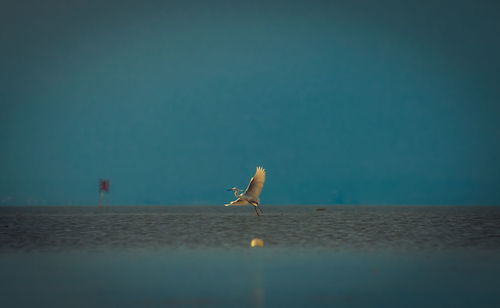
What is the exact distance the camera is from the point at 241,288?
16.4 m

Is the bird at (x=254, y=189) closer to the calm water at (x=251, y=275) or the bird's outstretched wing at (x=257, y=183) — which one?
the bird's outstretched wing at (x=257, y=183)

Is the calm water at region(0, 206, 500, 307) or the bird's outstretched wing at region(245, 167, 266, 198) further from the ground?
the bird's outstretched wing at region(245, 167, 266, 198)

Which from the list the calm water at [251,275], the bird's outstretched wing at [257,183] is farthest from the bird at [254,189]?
the calm water at [251,275]

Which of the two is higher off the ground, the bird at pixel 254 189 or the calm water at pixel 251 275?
the bird at pixel 254 189

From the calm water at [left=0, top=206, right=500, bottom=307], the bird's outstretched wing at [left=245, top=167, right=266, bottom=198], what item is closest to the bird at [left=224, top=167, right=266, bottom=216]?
the bird's outstretched wing at [left=245, top=167, right=266, bottom=198]

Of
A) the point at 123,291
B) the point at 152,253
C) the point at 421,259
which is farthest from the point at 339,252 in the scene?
the point at 123,291

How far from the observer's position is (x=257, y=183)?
160 feet

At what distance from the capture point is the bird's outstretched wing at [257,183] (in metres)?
47.5

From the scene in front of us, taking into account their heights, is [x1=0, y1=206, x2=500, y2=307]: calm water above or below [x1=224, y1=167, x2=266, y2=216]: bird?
→ below

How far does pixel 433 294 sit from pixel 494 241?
64.8ft

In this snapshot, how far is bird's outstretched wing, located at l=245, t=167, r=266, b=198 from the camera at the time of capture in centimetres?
4747

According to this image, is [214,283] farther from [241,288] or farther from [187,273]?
[187,273]

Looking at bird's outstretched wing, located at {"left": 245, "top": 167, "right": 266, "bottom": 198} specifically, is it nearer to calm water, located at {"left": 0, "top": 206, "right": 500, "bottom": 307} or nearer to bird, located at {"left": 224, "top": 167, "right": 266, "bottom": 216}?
bird, located at {"left": 224, "top": 167, "right": 266, "bottom": 216}

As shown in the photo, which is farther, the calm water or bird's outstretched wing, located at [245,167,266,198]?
bird's outstretched wing, located at [245,167,266,198]
